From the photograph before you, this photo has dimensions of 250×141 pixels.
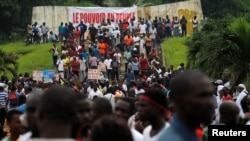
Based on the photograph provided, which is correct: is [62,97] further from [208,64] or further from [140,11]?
[140,11]

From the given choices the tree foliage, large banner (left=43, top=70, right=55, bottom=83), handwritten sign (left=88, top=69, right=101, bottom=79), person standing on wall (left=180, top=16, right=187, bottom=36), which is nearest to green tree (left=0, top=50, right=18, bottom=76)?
large banner (left=43, top=70, right=55, bottom=83)

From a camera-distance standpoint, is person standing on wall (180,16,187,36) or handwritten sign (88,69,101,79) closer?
handwritten sign (88,69,101,79)

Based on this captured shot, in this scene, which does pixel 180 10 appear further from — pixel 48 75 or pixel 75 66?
pixel 48 75

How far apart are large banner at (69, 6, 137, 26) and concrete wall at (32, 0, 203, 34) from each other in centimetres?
51

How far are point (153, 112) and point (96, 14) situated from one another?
34.2 m

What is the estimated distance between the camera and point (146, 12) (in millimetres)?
41031

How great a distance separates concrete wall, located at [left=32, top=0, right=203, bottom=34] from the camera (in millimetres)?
40781

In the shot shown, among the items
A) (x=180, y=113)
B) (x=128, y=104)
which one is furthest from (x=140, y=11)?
(x=180, y=113)

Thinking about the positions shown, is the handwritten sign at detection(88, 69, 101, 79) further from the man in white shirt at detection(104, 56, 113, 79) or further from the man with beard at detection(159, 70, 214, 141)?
the man with beard at detection(159, 70, 214, 141)

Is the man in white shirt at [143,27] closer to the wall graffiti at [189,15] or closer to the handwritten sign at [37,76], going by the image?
the wall graffiti at [189,15]

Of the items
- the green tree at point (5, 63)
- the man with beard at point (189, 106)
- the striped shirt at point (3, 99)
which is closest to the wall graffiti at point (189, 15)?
the green tree at point (5, 63)

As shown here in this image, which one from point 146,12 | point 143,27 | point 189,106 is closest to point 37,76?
point 143,27

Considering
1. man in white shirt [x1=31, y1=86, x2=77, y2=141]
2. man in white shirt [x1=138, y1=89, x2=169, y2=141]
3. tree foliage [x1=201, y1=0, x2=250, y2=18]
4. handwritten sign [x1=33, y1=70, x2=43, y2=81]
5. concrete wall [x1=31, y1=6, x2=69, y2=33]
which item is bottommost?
handwritten sign [x1=33, y1=70, x2=43, y2=81]

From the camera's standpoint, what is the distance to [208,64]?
18875 millimetres
